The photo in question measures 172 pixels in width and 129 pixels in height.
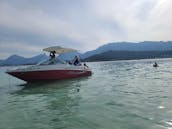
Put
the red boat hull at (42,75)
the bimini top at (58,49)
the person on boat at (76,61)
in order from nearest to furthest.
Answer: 1. the red boat hull at (42,75)
2. the bimini top at (58,49)
3. the person on boat at (76,61)

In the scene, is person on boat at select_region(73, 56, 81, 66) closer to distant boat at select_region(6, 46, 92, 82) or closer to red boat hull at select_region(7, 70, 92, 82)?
distant boat at select_region(6, 46, 92, 82)

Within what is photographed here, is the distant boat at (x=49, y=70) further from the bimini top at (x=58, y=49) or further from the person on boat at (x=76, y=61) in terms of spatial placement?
the person on boat at (x=76, y=61)

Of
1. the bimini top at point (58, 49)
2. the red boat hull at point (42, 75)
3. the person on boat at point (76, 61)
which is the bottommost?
the red boat hull at point (42, 75)

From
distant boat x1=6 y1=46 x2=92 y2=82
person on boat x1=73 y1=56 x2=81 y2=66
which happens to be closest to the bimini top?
distant boat x1=6 y1=46 x2=92 y2=82

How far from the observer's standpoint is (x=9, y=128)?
7410 millimetres

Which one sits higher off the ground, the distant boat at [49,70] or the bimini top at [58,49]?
the bimini top at [58,49]

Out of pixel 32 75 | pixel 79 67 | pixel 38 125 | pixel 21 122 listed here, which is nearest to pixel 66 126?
pixel 38 125

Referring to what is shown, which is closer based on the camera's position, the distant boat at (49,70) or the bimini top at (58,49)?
the distant boat at (49,70)

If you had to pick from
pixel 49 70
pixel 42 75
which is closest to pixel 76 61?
pixel 49 70

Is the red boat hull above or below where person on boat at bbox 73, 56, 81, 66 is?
below

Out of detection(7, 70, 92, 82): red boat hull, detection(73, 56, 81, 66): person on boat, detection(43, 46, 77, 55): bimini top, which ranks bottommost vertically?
detection(7, 70, 92, 82): red boat hull

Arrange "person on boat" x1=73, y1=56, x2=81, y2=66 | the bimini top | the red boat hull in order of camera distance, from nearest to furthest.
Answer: the red boat hull < the bimini top < "person on boat" x1=73, y1=56, x2=81, y2=66

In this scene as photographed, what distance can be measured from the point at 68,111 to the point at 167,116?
164 inches

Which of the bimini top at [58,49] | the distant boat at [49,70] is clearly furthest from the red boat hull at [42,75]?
the bimini top at [58,49]
